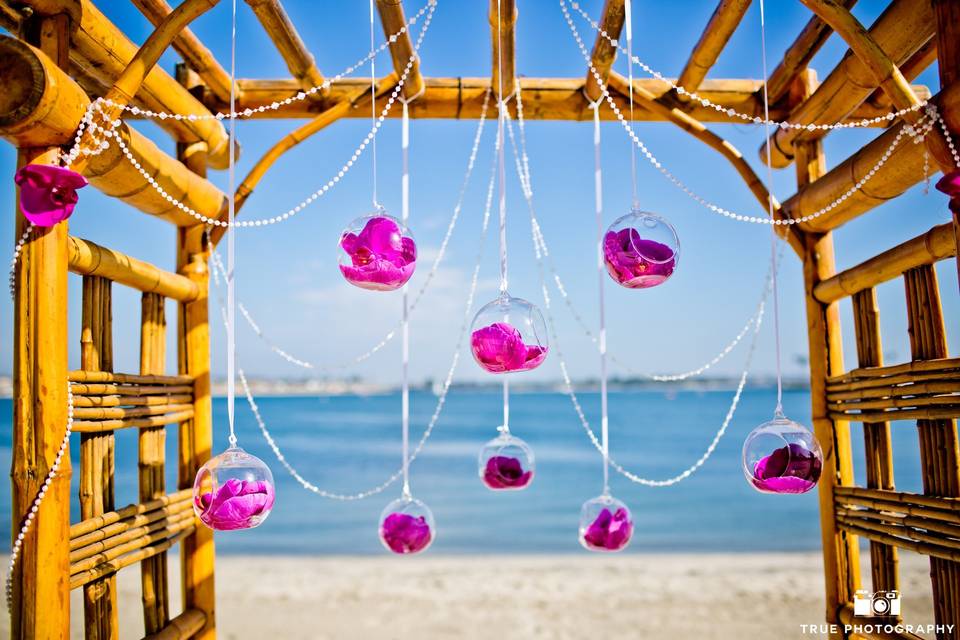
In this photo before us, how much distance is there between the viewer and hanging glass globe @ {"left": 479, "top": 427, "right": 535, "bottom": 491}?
10.4ft

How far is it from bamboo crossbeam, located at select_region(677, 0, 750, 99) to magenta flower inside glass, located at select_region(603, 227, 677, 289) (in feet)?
3.64

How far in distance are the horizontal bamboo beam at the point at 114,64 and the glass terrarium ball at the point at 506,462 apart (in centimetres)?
181

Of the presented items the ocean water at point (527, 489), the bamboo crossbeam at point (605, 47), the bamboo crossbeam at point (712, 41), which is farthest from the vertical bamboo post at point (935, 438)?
the ocean water at point (527, 489)

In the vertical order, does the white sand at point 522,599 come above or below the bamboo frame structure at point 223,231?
below

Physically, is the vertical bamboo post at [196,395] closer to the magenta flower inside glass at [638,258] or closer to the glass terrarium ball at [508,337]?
the glass terrarium ball at [508,337]

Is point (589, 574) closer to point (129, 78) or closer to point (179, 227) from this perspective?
point (179, 227)

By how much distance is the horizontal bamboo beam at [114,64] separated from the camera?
2545 mm

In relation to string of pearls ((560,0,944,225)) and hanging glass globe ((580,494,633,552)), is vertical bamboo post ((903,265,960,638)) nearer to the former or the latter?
string of pearls ((560,0,944,225))

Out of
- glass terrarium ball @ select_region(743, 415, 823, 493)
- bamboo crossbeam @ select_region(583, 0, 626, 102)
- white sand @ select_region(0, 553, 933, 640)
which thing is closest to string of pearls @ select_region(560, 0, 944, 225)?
bamboo crossbeam @ select_region(583, 0, 626, 102)

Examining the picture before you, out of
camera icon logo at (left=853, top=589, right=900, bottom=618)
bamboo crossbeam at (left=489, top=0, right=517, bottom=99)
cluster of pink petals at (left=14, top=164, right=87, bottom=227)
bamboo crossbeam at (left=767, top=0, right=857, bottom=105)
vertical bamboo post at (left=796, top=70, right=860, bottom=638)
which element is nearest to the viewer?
cluster of pink petals at (left=14, top=164, right=87, bottom=227)

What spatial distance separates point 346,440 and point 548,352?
24.1 m

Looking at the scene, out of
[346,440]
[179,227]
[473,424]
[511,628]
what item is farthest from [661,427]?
[179,227]

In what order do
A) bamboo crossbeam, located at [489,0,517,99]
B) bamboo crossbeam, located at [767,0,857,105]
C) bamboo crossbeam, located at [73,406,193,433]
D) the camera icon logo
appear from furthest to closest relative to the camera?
bamboo crossbeam, located at [767,0,857,105] < the camera icon logo < bamboo crossbeam, located at [489,0,517,99] < bamboo crossbeam, located at [73,406,193,433]

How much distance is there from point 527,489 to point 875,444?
12.6 metres
